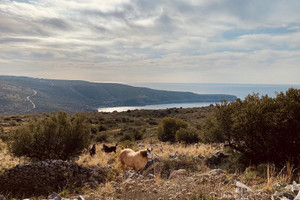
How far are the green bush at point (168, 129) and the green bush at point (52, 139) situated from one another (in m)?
13.2

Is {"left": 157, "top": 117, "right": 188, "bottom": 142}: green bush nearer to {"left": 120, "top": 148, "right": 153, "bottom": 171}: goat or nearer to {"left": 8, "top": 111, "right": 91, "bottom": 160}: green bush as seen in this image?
{"left": 8, "top": 111, "right": 91, "bottom": 160}: green bush

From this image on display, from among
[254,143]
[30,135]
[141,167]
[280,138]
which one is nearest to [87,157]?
[30,135]

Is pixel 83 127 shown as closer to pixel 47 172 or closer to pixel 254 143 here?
pixel 47 172

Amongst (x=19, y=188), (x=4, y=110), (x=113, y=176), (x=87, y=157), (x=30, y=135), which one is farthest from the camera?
(x=4, y=110)

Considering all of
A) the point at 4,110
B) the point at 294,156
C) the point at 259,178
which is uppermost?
the point at 294,156

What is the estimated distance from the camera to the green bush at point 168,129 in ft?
76.2

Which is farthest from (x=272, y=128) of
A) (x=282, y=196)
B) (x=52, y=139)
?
(x=52, y=139)

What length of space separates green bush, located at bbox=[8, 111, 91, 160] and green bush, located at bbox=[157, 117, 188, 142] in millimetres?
13165

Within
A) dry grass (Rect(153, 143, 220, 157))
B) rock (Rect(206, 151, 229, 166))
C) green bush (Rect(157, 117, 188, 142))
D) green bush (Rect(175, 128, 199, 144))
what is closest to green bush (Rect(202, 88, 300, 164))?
rock (Rect(206, 151, 229, 166))

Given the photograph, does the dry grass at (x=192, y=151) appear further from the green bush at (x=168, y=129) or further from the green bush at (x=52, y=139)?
the green bush at (x=168, y=129)

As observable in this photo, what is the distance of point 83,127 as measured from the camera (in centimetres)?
1115

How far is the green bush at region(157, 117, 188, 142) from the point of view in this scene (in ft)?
76.2

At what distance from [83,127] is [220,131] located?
7.14m

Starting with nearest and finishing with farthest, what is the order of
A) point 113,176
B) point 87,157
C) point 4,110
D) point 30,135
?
point 113,176 → point 30,135 → point 87,157 → point 4,110
